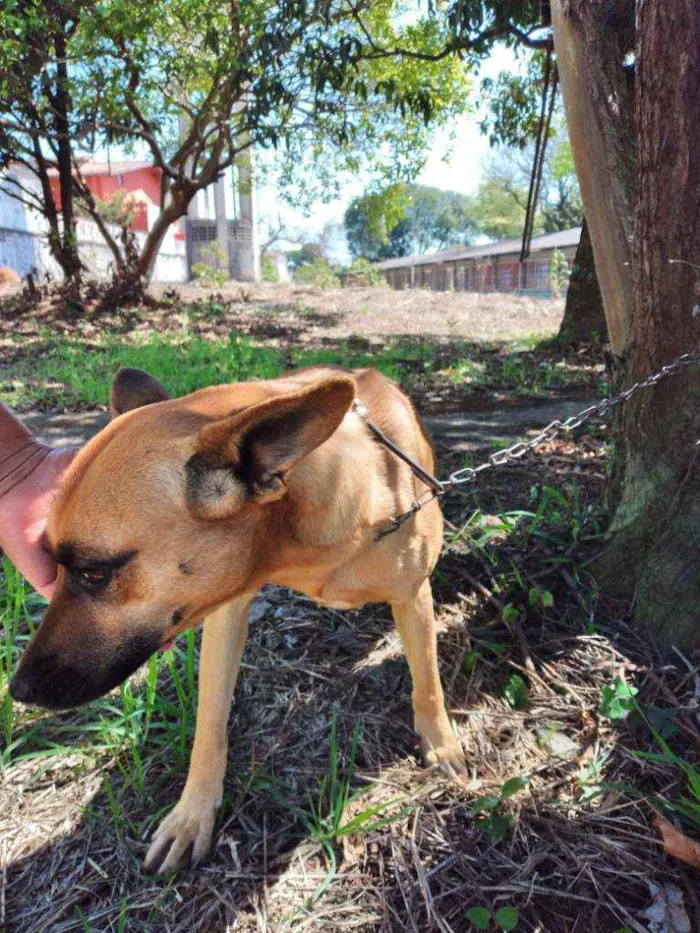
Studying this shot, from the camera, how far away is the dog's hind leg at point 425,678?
2.21 meters

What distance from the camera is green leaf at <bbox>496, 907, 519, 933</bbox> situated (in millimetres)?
1596

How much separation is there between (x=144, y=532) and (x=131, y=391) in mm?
707

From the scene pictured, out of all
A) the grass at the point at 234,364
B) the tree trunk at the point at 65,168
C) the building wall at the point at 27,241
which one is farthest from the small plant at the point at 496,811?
the building wall at the point at 27,241

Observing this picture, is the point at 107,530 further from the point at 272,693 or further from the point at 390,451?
the point at 272,693

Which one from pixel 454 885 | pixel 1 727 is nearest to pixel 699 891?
pixel 454 885

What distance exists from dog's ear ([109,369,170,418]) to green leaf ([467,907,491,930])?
159 centimetres

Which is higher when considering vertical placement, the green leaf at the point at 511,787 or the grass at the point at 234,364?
the grass at the point at 234,364

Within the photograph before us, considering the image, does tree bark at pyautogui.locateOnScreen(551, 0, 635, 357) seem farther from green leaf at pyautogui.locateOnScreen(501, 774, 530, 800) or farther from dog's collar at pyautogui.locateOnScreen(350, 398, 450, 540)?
green leaf at pyautogui.locateOnScreen(501, 774, 530, 800)

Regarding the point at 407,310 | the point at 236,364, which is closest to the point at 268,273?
the point at 407,310

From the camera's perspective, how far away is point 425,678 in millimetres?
2225

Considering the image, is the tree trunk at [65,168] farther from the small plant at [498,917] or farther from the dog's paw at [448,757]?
the small plant at [498,917]

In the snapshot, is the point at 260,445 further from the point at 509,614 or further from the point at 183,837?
the point at 509,614

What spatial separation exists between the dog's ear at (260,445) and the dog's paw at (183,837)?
0.88 meters

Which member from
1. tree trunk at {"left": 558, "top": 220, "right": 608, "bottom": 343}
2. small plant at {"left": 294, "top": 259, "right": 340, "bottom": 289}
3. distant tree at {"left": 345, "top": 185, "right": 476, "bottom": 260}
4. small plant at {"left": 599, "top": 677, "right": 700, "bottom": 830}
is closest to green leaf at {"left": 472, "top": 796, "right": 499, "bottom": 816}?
small plant at {"left": 599, "top": 677, "right": 700, "bottom": 830}
